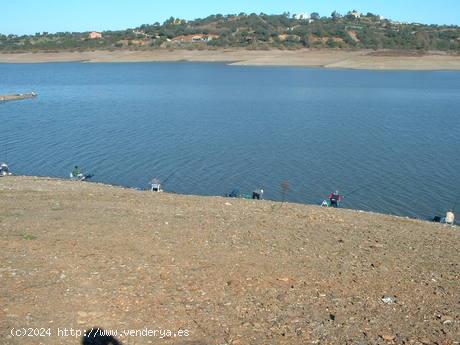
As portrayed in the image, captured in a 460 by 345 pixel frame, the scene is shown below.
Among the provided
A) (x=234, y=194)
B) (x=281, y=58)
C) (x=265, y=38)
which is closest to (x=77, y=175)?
(x=234, y=194)

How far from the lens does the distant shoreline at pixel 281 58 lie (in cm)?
9083

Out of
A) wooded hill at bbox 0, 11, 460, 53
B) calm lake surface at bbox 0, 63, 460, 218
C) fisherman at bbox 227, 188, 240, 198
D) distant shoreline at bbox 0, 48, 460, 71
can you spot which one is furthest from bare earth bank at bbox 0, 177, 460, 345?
wooded hill at bbox 0, 11, 460, 53

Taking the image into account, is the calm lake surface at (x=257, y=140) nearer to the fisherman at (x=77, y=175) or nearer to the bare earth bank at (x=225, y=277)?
the fisherman at (x=77, y=175)

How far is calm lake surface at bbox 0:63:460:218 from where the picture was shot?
875 inches

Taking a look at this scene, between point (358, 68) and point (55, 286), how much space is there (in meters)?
85.6

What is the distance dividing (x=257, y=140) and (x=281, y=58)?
74.9m

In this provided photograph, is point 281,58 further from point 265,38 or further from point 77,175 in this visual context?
point 77,175

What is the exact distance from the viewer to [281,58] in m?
103

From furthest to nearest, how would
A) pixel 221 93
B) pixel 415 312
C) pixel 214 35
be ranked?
1. pixel 214 35
2. pixel 221 93
3. pixel 415 312

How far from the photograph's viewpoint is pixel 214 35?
136m

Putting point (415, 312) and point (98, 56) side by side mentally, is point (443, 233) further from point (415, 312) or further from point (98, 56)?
point (98, 56)

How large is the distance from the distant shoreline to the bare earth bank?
81785mm

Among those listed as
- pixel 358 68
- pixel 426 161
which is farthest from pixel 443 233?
pixel 358 68

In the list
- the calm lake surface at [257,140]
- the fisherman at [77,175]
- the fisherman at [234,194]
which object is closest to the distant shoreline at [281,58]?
the calm lake surface at [257,140]
